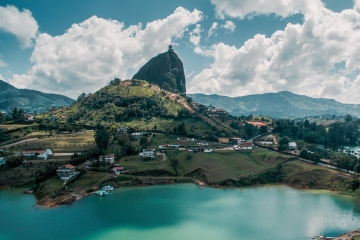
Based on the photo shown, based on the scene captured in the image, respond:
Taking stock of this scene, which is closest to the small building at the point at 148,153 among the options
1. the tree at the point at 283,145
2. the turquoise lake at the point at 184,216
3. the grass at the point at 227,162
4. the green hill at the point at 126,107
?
the grass at the point at 227,162

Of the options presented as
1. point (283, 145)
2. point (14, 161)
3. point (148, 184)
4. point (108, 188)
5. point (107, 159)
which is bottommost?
point (108, 188)

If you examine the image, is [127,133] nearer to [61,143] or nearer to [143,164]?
[61,143]

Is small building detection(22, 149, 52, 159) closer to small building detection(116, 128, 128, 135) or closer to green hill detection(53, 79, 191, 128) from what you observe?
small building detection(116, 128, 128, 135)

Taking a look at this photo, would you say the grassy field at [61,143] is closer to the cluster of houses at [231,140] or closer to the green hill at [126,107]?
the green hill at [126,107]

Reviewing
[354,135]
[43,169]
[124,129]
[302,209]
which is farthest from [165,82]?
[302,209]

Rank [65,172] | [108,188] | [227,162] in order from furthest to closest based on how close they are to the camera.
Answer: [227,162]
[65,172]
[108,188]

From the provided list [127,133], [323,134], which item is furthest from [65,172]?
[323,134]

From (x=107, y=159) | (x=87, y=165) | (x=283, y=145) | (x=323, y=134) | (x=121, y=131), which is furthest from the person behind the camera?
(x=323, y=134)

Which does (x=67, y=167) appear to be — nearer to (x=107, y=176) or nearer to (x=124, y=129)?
(x=107, y=176)
